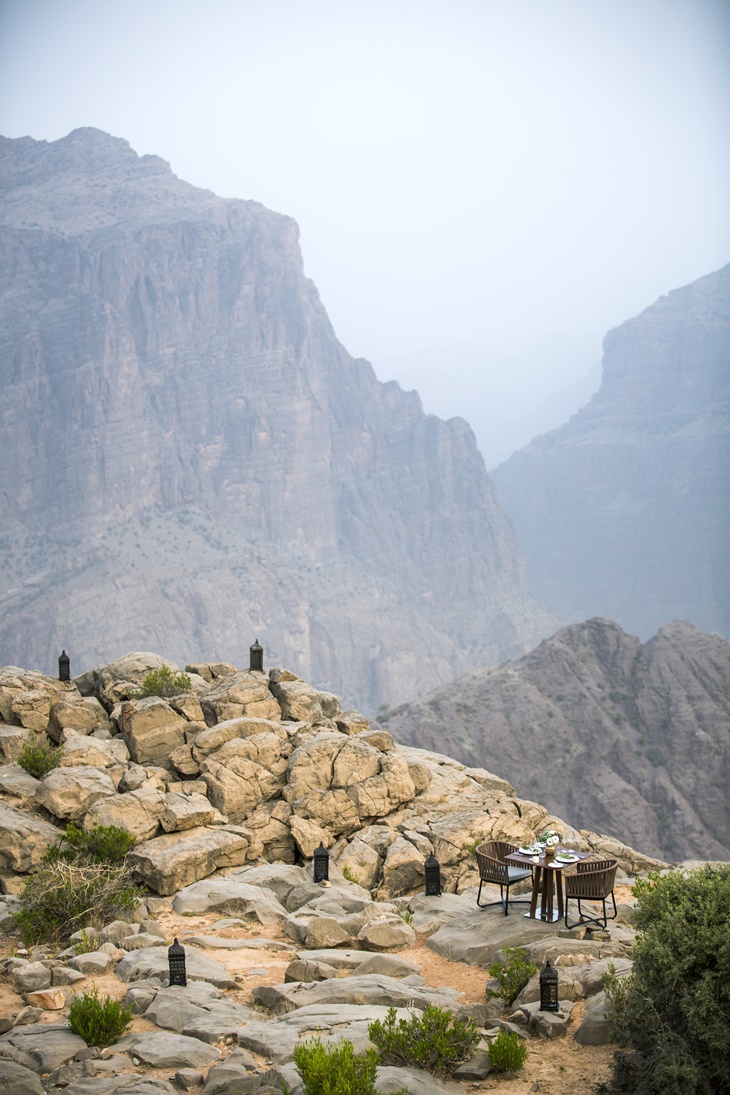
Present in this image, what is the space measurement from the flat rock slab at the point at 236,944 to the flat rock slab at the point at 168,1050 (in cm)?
357

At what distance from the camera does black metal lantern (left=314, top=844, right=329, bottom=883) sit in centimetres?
1797

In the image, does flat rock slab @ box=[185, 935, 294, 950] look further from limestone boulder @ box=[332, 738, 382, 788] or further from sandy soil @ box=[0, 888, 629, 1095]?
limestone boulder @ box=[332, 738, 382, 788]

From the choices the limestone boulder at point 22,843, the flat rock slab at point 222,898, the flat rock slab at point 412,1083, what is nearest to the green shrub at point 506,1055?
the flat rock slab at point 412,1083

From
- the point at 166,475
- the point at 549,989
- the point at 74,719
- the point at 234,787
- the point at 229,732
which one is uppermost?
the point at 166,475

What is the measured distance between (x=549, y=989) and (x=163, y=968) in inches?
188

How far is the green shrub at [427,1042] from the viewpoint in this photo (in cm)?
1031

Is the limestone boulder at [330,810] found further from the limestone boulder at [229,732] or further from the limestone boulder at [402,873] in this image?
the limestone boulder at [229,732]

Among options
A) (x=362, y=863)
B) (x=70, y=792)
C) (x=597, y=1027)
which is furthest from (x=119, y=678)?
(x=597, y=1027)

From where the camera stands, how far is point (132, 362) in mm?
181250

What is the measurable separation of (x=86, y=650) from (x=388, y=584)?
6684 cm

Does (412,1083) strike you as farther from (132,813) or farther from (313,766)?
(313,766)

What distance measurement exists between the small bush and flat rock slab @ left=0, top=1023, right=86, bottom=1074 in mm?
2597

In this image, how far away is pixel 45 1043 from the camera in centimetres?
1088

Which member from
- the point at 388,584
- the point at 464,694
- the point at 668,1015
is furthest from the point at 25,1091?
the point at 388,584
